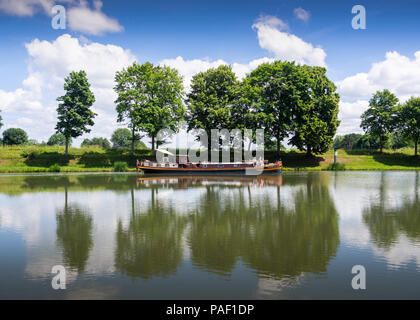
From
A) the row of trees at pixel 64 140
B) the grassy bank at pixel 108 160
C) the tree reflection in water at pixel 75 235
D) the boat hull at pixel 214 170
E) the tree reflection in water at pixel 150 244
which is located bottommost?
the tree reflection in water at pixel 75 235

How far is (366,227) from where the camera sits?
1220cm

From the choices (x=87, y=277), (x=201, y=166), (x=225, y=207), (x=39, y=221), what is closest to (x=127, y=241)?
(x=87, y=277)

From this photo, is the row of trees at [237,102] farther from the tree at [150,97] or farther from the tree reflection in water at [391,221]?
the tree reflection in water at [391,221]

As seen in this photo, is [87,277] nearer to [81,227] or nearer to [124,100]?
[81,227]

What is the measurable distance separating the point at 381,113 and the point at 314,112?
64.0 ft

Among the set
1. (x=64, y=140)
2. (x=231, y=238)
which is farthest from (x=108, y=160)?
(x=64, y=140)

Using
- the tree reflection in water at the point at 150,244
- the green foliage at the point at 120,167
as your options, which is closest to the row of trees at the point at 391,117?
the green foliage at the point at 120,167

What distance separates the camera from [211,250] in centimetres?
934

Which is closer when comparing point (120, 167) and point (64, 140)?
point (120, 167)

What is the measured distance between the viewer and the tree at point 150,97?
179 ft

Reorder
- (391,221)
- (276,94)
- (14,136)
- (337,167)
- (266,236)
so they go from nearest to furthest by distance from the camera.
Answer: (266,236) < (391,221) < (337,167) < (276,94) < (14,136)

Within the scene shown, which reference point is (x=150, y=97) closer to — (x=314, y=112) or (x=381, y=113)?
(x=314, y=112)

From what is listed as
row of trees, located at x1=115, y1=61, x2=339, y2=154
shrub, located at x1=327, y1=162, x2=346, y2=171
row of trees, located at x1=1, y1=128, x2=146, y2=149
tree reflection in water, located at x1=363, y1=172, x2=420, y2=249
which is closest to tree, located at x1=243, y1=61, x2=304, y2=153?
row of trees, located at x1=115, y1=61, x2=339, y2=154

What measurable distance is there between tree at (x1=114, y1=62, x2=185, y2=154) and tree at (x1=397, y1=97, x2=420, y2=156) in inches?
1809
